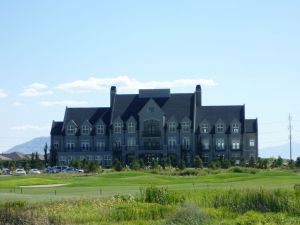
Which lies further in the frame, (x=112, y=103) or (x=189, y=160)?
(x=112, y=103)

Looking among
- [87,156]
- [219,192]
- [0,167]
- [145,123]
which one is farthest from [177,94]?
[219,192]

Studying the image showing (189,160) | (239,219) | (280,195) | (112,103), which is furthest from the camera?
(112,103)

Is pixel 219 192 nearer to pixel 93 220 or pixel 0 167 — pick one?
pixel 93 220

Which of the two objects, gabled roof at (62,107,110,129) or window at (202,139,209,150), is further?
gabled roof at (62,107,110,129)

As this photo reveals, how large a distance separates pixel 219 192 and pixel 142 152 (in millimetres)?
70373

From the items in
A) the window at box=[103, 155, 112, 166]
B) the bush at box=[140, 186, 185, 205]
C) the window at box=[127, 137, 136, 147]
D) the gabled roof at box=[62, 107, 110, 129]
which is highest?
the gabled roof at box=[62, 107, 110, 129]

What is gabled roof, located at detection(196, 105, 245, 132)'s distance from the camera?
98812mm

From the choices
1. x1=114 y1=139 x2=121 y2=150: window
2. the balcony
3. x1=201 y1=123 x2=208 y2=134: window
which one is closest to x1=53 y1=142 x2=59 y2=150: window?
x1=114 y1=139 x2=121 y2=150: window

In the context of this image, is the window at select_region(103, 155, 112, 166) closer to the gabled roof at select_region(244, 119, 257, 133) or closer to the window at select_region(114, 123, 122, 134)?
the window at select_region(114, 123, 122, 134)

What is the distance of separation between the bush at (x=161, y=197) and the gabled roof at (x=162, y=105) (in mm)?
70915

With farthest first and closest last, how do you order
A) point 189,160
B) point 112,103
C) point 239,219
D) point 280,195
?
point 112,103, point 189,160, point 280,195, point 239,219

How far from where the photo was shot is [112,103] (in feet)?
339

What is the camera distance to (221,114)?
3937 inches

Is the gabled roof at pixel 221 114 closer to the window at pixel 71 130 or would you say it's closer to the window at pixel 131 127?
the window at pixel 131 127
